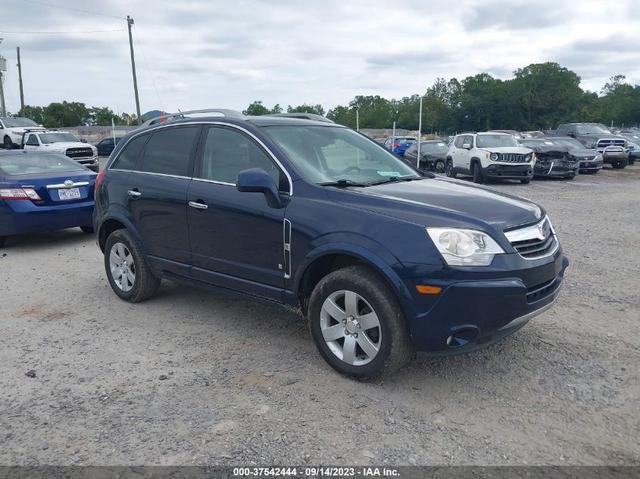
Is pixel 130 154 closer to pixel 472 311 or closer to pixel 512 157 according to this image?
pixel 472 311

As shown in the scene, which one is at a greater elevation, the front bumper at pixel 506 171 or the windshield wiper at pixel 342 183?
the windshield wiper at pixel 342 183

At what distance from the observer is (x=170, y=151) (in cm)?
515

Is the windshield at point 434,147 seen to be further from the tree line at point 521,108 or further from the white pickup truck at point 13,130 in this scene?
the tree line at point 521,108

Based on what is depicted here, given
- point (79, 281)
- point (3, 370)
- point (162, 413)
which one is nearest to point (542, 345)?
point (162, 413)

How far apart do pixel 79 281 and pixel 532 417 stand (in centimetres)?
517

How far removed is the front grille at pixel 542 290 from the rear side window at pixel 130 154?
3831 mm

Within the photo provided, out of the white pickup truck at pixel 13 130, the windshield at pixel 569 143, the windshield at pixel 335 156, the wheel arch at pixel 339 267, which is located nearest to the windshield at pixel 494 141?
the windshield at pixel 569 143

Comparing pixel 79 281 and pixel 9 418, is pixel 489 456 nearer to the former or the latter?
pixel 9 418

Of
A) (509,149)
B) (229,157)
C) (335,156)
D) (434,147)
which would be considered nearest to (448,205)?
(335,156)

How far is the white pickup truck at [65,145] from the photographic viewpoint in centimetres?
2281

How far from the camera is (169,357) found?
4.30 m

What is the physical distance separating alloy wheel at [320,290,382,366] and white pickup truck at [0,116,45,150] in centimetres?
Answer: 2971

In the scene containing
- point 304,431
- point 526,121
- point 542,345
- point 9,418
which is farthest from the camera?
point 526,121

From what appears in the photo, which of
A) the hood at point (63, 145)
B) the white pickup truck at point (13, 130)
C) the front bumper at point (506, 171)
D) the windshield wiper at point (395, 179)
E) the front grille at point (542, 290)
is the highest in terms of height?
the white pickup truck at point (13, 130)
